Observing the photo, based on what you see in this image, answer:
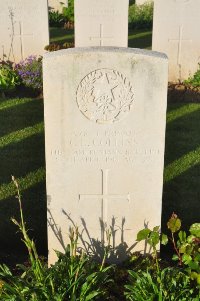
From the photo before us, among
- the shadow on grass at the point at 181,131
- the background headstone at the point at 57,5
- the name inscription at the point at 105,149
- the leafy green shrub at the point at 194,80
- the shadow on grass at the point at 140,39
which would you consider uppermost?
the background headstone at the point at 57,5

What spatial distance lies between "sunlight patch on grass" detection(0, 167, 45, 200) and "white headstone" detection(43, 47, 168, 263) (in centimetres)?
147

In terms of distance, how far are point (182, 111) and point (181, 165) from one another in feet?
6.32

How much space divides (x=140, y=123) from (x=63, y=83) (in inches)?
25.4

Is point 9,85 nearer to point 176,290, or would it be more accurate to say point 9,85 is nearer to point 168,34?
point 168,34

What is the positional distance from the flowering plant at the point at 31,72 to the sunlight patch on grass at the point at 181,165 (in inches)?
129

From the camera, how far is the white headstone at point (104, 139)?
147 inches

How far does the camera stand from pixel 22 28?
943 cm

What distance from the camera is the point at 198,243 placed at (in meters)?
4.00

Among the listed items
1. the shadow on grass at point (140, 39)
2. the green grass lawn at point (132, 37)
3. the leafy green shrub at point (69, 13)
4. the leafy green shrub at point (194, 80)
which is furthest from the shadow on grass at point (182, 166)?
the leafy green shrub at point (69, 13)

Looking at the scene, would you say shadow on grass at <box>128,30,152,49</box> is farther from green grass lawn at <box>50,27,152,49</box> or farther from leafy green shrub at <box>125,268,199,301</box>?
leafy green shrub at <box>125,268,199,301</box>

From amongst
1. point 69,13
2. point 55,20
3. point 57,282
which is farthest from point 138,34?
point 57,282

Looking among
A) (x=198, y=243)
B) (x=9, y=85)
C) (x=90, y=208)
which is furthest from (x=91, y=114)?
(x=9, y=85)

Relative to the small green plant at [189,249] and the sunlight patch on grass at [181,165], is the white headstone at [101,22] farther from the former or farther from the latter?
the small green plant at [189,249]

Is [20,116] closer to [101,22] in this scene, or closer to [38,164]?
[38,164]
